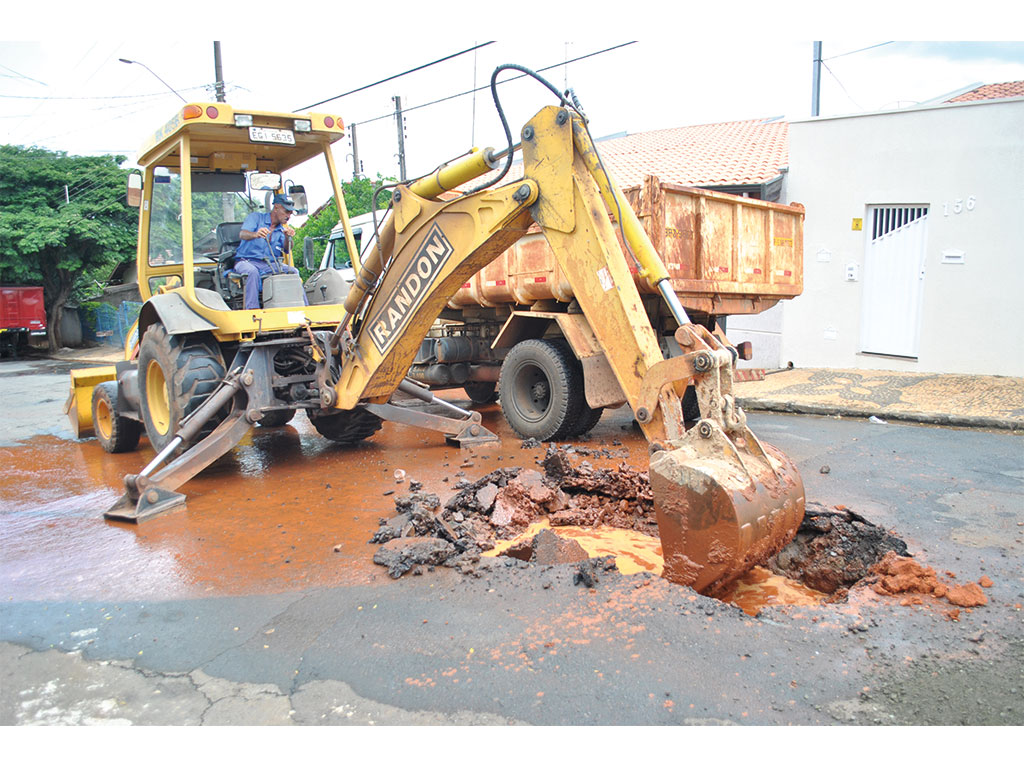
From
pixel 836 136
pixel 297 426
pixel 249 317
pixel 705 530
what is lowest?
pixel 297 426

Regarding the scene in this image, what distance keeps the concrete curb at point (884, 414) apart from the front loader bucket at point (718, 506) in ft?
15.0

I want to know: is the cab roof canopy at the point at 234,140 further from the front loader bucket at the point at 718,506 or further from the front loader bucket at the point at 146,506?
the front loader bucket at the point at 718,506

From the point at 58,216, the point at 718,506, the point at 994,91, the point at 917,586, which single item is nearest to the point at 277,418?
the point at 718,506

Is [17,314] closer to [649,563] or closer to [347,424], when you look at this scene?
[347,424]

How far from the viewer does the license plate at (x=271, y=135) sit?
605cm

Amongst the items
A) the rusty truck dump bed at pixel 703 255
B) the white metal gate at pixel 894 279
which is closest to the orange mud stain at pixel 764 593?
the rusty truck dump bed at pixel 703 255

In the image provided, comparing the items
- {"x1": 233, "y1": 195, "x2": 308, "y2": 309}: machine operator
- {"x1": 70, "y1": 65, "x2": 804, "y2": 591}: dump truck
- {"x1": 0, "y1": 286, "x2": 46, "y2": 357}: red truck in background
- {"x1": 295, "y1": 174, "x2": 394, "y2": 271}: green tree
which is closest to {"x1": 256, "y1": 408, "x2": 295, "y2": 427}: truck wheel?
{"x1": 70, "y1": 65, "x2": 804, "y2": 591}: dump truck

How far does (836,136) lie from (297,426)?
31.9 feet

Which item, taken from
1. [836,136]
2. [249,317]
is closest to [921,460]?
[249,317]

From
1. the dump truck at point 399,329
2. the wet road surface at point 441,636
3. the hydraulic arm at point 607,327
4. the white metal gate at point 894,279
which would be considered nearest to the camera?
the wet road surface at point 441,636

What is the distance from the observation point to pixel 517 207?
4645 millimetres

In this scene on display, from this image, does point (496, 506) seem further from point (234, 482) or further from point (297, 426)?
point (297, 426)

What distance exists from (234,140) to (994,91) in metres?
15.8

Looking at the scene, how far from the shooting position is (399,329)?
576 centimetres
